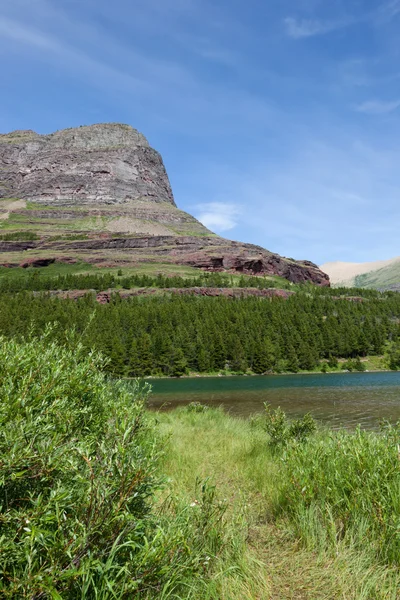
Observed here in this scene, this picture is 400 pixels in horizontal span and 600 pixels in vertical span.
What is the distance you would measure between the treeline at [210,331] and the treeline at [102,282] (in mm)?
17935

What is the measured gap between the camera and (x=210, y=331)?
359 feet

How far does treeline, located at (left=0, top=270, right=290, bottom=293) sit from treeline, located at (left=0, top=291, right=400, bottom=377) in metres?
17.9

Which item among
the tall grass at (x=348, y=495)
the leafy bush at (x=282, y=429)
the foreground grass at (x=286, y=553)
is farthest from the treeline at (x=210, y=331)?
the tall grass at (x=348, y=495)

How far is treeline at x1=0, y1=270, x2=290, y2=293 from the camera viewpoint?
14675 cm

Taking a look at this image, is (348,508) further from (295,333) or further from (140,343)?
(295,333)

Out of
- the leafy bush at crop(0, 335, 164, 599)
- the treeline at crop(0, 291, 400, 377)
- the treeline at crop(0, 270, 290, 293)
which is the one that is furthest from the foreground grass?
the treeline at crop(0, 270, 290, 293)

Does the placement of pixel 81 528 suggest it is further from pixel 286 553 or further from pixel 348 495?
pixel 348 495

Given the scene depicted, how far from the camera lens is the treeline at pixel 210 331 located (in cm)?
9650

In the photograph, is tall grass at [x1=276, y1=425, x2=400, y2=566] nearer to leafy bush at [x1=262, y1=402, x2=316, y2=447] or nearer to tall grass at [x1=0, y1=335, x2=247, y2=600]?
tall grass at [x1=0, y1=335, x2=247, y2=600]

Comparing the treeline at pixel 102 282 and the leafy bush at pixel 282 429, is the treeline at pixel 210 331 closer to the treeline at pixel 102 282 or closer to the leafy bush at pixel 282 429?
the treeline at pixel 102 282

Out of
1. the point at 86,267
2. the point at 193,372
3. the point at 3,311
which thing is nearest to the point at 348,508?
the point at 193,372

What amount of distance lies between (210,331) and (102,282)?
64330mm

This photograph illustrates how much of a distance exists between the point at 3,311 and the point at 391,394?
97802 mm

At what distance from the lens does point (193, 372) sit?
9981cm
